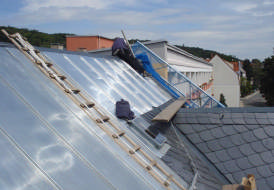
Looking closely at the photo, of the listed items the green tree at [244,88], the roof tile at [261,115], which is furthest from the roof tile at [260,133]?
the green tree at [244,88]

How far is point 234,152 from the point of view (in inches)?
223

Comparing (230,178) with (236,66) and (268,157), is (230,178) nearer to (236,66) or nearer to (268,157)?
(268,157)

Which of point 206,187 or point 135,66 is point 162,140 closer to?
point 206,187

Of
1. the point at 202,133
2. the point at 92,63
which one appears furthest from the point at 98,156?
the point at 92,63

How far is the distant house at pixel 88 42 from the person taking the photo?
28.5m

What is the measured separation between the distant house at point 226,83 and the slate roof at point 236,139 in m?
43.9

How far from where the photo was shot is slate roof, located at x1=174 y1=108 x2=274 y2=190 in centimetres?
533

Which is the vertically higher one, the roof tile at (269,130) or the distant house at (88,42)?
the distant house at (88,42)

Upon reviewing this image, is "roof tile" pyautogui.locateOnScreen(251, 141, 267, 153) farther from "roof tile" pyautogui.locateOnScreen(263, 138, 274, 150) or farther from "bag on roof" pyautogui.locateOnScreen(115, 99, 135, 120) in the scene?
"bag on roof" pyautogui.locateOnScreen(115, 99, 135, 120)

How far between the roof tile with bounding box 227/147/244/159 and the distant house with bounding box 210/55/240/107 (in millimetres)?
44398

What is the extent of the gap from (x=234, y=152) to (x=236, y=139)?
1.06 ft

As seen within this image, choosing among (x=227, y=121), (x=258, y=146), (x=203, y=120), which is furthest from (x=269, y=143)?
(x=203, y=120)

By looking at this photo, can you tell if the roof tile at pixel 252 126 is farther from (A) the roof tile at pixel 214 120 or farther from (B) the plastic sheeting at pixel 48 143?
(B) the plastic sheeting at pixel 48 143

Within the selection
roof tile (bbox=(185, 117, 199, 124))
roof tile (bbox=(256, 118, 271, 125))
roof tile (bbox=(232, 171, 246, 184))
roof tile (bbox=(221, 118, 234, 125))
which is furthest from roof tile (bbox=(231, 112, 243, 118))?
roof tile (bbox=(232, 171, 246, 184))
